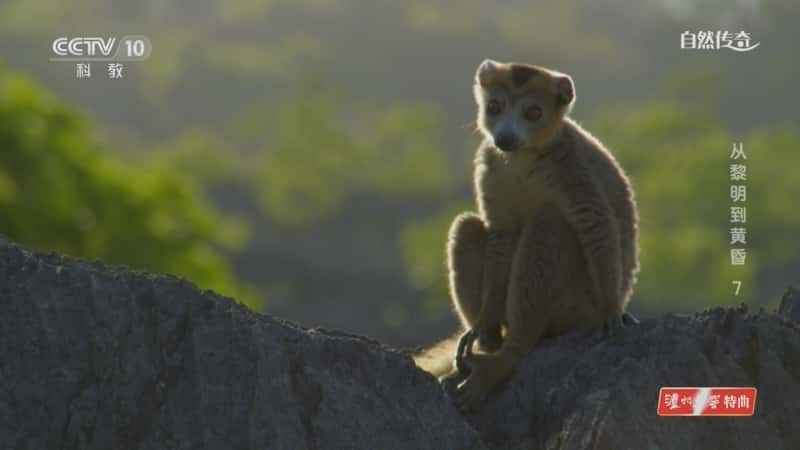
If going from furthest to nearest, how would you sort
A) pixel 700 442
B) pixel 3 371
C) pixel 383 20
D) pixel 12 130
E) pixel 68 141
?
pixel 383 20 → pixel 68 141 → pixel 12 130 → pixel 700 442 → pixel 3 371

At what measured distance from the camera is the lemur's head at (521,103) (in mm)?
10656

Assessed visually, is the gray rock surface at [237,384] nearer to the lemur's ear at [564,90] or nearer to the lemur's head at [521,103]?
the lemur's head at [521,103]

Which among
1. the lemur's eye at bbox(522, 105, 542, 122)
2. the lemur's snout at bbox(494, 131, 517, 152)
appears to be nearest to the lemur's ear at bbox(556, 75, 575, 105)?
the lemur's eye at bbox(522, 105, 542, 122)

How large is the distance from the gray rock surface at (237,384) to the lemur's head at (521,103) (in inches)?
88.0

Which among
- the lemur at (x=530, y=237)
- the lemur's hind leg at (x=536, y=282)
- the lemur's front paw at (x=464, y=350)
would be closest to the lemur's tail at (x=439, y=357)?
the lemur at (x=530, y=237)

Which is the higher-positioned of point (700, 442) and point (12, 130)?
point (12, 130)

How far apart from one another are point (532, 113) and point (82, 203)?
32687 mm

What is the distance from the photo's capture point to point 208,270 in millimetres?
40875

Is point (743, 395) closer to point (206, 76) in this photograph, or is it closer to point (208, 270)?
point (208, 270)

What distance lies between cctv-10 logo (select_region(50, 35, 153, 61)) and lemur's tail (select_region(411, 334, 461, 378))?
1008cm

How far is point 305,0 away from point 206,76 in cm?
1649

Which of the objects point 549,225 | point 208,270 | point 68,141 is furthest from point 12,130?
point 549,225

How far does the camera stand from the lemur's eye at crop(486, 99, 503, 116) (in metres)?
11.1

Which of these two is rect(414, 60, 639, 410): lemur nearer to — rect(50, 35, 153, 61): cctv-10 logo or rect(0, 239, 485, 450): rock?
rect(0, 239, 485, 450): rock
